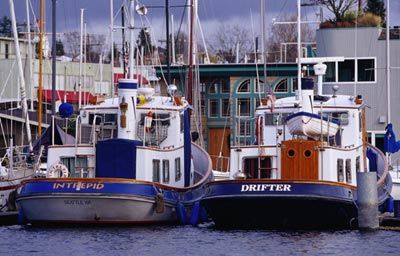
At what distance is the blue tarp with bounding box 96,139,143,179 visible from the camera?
1889 inches

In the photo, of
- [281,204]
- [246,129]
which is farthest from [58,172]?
[246,129]

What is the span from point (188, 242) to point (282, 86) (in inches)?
1521

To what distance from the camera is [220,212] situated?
153 ft

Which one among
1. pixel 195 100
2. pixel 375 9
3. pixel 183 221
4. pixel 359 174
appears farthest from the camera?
pixel 375 9

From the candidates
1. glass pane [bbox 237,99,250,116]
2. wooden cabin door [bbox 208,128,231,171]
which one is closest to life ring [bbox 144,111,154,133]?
wooden cabin door [bbox 208,128,231,171]

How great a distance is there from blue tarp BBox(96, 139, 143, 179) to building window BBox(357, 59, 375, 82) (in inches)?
854

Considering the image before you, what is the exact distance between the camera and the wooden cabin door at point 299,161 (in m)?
46.1

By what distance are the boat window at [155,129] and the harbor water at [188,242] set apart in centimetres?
380

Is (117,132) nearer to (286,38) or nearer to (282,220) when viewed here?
(282,220)

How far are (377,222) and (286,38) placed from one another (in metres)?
63.2

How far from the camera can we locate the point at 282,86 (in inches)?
3216

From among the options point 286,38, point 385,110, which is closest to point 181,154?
point 385,110

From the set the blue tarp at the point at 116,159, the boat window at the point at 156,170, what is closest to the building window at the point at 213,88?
the boat window at the point at 156,170

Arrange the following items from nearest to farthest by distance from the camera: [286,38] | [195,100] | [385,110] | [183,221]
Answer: [183,221] < [195,100] < [385,110] < [286,38]
